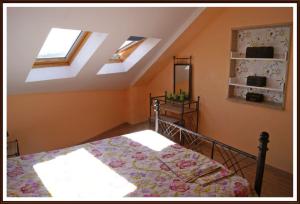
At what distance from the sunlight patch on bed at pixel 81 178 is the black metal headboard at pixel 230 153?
97 cm

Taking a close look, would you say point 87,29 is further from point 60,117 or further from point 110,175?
point 60,117

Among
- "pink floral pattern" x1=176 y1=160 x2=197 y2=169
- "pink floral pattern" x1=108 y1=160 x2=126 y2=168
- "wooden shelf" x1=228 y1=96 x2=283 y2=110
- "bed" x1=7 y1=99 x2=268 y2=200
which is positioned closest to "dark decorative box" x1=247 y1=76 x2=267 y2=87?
"wooden shelf" x1=228 y1=96 x2=283 y2=110

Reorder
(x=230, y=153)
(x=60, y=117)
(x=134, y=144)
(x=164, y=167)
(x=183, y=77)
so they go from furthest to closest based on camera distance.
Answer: (x=183, y=77) < (x=60, y=117) < (x=230, y=153) < (x=134, y=144) < (x=164, y=167)

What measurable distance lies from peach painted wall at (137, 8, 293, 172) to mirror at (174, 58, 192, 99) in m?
0.12

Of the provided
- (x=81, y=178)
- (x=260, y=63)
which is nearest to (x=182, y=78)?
(x=260, y=63)

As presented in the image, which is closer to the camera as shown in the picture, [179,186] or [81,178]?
[179,186]

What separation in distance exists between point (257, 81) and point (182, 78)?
4.66 ft

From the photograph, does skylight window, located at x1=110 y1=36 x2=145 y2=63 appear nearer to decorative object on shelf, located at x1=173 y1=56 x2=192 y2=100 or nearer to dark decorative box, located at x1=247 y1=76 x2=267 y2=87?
decorative object on shelf, located at x1=173 y1=56 x2=192 y2=100

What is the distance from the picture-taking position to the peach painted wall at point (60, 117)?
350 centimetres

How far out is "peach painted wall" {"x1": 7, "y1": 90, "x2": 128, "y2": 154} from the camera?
11.5 feet

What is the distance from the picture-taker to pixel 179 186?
181 centimetres

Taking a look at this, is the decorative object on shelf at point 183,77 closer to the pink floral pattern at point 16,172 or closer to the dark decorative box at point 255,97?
the dark decorative box at point 255,97

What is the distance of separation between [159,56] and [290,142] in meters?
2.33

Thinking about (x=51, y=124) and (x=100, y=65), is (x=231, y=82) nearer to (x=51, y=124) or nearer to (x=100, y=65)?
(x=100, y=65)
